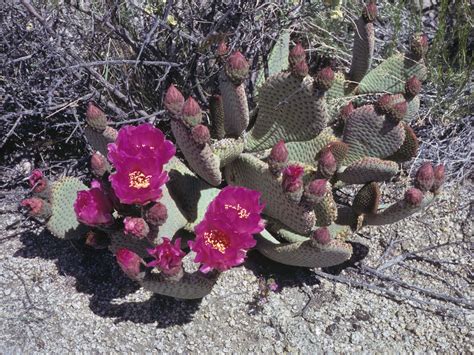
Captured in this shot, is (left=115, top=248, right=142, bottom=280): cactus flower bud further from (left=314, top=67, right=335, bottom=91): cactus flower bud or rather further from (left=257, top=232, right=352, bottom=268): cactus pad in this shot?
(left=314, top=67, right=335, bottom=91): cactus flower bud

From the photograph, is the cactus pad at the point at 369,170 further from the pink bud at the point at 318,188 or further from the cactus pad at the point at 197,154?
the cactus pad at the point at 197,154

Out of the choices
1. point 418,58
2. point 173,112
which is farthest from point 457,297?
point 173,112

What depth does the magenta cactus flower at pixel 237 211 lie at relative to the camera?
179 cm

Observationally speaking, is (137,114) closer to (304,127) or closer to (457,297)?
(304,127)

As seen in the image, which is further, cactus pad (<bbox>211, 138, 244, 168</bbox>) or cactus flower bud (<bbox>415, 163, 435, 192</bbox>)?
cactus pad (<bbox>211, 138, 244, 168</bbox>)

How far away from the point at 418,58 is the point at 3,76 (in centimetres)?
167

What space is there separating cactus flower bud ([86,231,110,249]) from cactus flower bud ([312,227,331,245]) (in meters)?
0.71

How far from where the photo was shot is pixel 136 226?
1.79 meters

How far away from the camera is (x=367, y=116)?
7.00ft

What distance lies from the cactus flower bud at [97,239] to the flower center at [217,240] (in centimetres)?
45

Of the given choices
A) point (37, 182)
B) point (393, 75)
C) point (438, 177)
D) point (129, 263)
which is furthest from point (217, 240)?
point (393, 75)

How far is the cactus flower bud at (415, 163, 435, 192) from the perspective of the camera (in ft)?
6.34

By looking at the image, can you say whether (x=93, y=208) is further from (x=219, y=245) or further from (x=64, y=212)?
(x=219, y=245)

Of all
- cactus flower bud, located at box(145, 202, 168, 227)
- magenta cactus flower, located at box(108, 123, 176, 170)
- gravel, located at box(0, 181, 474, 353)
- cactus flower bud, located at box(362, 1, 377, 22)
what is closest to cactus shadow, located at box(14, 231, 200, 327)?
gravel, located at box(0, 181, 474, 353)
